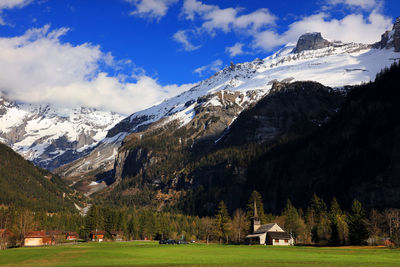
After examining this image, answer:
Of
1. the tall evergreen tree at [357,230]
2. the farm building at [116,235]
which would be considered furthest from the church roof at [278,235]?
the farm building at [116,235]

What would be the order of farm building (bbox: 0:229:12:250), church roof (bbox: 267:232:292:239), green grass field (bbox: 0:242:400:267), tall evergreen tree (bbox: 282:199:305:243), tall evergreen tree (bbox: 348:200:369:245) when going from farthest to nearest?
tall evergreen tree (bbox: 282:199:305:243) → church roof (bbox: 267:232:292:239) → farm building (bbox: 0:229:12:250) → tall evergreen tree (bbox: 348:200:369:245) → green grass field (bbox: 0:242:400:267)

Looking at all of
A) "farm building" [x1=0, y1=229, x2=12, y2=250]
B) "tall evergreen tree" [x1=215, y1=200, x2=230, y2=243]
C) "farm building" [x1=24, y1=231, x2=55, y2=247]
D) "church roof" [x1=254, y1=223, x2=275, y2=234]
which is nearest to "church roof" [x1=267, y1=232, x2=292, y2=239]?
"church roof" [x1=254, y1=223, x2=275, y2=234]

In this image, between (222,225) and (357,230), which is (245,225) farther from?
(357,230)

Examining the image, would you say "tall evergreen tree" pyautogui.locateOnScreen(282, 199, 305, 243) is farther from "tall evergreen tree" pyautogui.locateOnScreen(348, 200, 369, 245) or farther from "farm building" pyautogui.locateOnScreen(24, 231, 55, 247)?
"farm building" pyautogui.locateOnScreen(24, 231, 55, 247)

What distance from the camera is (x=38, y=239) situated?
140 m

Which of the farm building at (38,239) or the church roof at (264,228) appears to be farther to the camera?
the farm building at (38,239)

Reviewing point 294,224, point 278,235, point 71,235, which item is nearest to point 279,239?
point 278,235

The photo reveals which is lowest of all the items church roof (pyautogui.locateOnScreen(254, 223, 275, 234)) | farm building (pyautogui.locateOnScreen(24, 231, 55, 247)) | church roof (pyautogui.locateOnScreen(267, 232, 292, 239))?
farm building (pyautogui.locateOnScreen(24, 231, 55, 247))

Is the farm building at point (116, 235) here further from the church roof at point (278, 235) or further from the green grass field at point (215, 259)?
the green grass field at point (215, 259)

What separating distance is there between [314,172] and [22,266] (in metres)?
171

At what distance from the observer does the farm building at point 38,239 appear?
137062 millimetres

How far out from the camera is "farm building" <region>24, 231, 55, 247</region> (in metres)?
137

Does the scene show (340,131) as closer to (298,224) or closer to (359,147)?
(359,147)

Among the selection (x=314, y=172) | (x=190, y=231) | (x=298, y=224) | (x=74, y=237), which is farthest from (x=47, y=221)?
(x=314, y=172)
